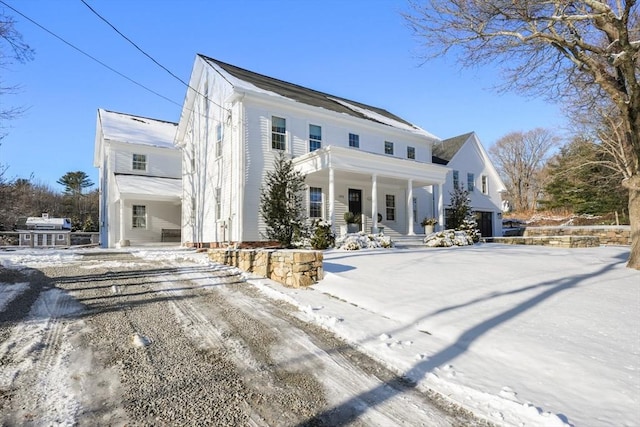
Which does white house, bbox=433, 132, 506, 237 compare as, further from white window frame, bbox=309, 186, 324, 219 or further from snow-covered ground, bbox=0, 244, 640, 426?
snow-covered ground, bbox=0, 244, 640, 426

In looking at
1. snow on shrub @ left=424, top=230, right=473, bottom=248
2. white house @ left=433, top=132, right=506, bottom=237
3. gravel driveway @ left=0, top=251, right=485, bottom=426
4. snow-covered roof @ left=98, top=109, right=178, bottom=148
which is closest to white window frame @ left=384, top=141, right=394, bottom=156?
white house @ left=433, top=132, right=506, bottom=237

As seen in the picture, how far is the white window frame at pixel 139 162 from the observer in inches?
794

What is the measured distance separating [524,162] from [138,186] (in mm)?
44294

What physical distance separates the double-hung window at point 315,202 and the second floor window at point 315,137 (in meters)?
1.78

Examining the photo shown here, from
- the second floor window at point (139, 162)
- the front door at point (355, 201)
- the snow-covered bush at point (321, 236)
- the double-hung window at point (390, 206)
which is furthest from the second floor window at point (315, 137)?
the second floor window at point (139, 162)

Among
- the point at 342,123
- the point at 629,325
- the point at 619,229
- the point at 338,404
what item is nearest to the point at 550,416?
the point at 338,404

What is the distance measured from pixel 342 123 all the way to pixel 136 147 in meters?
12.2

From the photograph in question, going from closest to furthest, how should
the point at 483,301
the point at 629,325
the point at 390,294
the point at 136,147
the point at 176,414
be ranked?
the point at 176,414 < the point at 629,325 < the point at 483,301 < the point at 390,294 < the point at 136,147

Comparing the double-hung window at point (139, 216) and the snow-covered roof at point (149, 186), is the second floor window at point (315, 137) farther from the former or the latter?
the double-hung window at point (139, 216)

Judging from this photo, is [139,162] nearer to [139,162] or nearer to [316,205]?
[139,162]

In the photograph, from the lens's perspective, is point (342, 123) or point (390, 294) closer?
point (390, 294)

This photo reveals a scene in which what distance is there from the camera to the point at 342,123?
52.6 feet

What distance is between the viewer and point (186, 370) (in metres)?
3.18

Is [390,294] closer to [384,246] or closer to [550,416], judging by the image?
[550,416]
